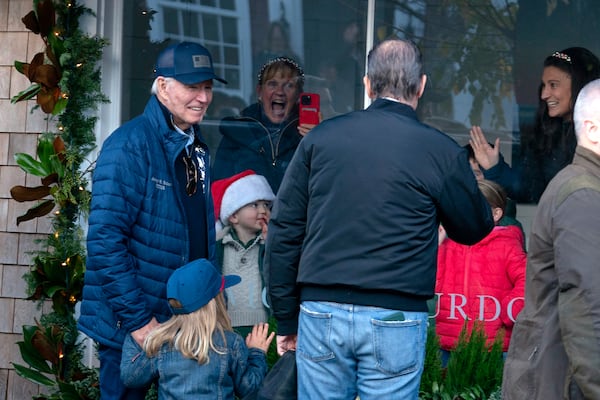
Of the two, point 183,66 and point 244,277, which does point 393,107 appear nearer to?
point 183,66

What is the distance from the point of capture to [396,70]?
368 centimetres

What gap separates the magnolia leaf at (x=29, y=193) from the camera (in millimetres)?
5758

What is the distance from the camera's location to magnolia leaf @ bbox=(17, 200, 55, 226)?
5754mm

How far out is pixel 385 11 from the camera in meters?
6.34

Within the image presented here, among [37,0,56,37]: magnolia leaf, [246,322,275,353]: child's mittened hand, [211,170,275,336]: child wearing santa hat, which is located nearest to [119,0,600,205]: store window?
[211,170,275,336]: child wearing santa hat

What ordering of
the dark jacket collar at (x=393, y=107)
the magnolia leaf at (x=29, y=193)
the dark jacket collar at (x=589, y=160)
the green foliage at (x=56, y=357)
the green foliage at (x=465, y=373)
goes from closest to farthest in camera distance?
1. the dark jacket collar at (x=589, y=160)
2. the dark jacket collar at (x=393, y=107)
3. the green foliage at (x=465, y=373)
4. the green foliage at (x=56, y=357)
5. the magnolia leaf at (x=29, y=193)

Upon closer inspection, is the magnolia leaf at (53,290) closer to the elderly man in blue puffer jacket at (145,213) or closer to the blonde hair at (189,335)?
the elderly man in blue puffer jacket at (145,213)

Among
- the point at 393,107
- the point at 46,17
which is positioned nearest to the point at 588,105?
the point at 393,107

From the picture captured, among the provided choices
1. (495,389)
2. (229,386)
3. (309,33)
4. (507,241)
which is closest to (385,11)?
(309,33)

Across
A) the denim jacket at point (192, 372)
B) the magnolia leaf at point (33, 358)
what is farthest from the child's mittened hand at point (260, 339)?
the magnolia leaf at point (33, 358)

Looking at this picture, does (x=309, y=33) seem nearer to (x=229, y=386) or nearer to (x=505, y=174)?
(x=505, y=174)

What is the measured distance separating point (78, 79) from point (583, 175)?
10.8 ft

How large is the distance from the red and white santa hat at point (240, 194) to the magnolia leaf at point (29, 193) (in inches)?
38.6

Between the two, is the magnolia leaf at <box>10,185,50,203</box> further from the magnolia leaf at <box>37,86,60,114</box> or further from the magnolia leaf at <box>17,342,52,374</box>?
the magnolia leaf at <box>17,342,52,374</box>
